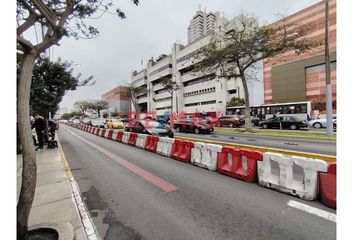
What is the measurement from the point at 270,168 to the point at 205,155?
2.32m

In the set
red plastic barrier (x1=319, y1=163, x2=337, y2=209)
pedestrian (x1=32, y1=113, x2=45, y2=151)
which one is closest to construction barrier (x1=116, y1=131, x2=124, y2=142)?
pedestrian (x1=32, y1=113, x2=45, y2=151)

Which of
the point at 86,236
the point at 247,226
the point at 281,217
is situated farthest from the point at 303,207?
the point at 86,236

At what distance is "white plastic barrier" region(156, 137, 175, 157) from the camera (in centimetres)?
924

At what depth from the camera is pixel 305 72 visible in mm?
39938

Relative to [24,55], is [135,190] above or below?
below

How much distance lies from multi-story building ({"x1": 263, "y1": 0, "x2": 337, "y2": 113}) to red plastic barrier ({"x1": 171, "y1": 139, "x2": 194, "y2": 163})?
1294 inches

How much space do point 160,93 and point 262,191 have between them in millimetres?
65615

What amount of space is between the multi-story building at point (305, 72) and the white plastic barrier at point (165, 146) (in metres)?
32.2

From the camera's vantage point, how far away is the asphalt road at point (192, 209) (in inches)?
129

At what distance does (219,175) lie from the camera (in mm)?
6207

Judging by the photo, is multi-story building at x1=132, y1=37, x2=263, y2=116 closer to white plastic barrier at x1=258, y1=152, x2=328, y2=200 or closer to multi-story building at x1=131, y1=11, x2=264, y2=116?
multi-story building at x1=131, y1=11, x2=264, y2=116

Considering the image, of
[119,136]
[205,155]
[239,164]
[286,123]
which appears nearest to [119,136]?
[119,136]

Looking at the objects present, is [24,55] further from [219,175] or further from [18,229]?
[219,175]
